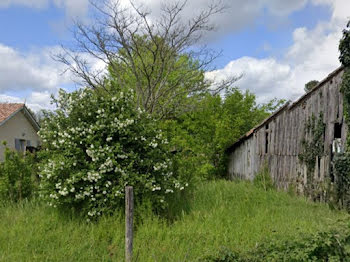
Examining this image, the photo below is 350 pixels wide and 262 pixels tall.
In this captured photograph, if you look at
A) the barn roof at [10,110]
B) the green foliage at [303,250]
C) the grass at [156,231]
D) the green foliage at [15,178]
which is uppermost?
the barn roof at [10,110]

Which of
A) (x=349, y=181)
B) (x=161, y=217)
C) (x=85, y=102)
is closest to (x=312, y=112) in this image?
(x=349, y=181)

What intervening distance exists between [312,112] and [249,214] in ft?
17.7

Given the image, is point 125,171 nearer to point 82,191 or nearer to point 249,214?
point 82,191

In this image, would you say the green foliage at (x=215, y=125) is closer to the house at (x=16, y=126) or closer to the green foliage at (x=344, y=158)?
the green foliage at (x=344, y=158)

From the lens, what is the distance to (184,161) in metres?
7.40

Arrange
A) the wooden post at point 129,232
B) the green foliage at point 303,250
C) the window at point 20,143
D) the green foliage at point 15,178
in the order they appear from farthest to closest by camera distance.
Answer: the window at point 20,143 → the green foliage at point 15,178 → the wooden post at point 129,232 → the green foliage at point 303,250

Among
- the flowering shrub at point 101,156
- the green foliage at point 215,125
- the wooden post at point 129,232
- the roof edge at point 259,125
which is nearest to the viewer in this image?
the wooden post at point 129,232

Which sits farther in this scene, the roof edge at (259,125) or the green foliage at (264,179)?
the roof edge at (259,125)

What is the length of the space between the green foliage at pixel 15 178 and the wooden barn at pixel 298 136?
860 cm

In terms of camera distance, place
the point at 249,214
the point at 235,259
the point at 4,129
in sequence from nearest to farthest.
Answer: the point at 235,259
the point at 249,214
the point at 4,129

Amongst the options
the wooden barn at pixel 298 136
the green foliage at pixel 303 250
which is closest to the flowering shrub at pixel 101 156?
the green foliage at pixel 303 250

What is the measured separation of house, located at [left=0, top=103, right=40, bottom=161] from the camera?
21734 mm

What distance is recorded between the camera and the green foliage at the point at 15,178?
284 inches

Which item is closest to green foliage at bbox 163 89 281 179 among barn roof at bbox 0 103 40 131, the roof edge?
the roof edge
